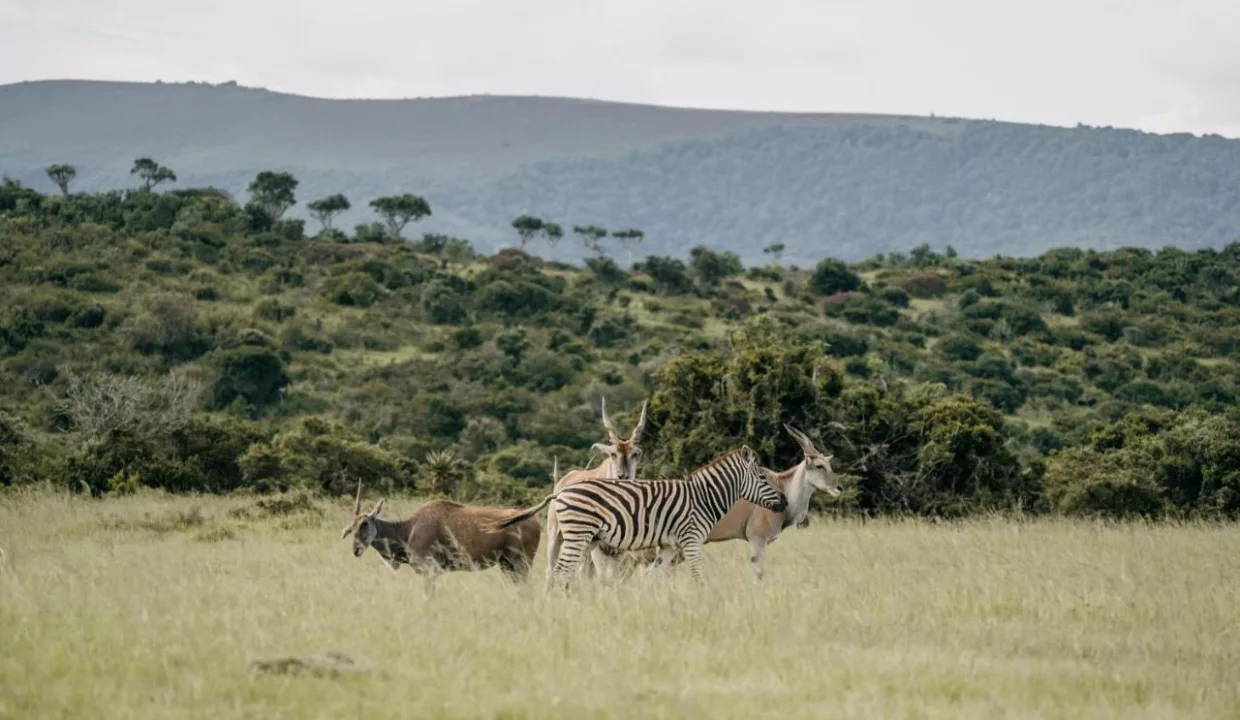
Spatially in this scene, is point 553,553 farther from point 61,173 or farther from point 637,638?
point 61,173

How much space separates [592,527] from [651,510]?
641 millimetres

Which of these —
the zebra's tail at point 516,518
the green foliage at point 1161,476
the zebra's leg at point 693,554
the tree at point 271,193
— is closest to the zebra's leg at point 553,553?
the zebra's tail at point 516,518

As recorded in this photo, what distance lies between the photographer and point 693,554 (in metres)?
13.2

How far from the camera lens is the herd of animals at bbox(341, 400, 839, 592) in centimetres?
1248

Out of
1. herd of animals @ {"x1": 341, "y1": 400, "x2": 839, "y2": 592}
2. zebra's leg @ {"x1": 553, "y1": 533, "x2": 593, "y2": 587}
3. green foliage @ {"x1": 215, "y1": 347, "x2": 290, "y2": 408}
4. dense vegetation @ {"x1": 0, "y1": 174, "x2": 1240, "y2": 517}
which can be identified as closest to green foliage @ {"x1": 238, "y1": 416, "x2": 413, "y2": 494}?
dense vegetation @ {"x1": 0, "y1": 174, "x2": 1240, "y2": 517}

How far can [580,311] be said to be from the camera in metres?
54.5

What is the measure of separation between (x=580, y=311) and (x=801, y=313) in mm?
9182

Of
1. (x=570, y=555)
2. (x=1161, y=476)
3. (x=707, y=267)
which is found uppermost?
(x=570, y=555)

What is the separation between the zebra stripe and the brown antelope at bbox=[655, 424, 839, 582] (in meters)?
0.38

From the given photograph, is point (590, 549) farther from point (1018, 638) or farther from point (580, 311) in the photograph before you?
point (580, 311)

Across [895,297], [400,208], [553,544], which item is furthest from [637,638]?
[400,208]

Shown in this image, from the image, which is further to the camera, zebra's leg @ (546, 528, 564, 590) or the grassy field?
zebra's leg @ (546, 528, 564, 590)

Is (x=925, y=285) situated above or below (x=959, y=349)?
Result: above

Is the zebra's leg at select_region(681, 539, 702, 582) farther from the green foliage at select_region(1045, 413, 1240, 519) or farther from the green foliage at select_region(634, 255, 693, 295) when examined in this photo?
the green foliage at select_region(634, 255, 693, 295)
